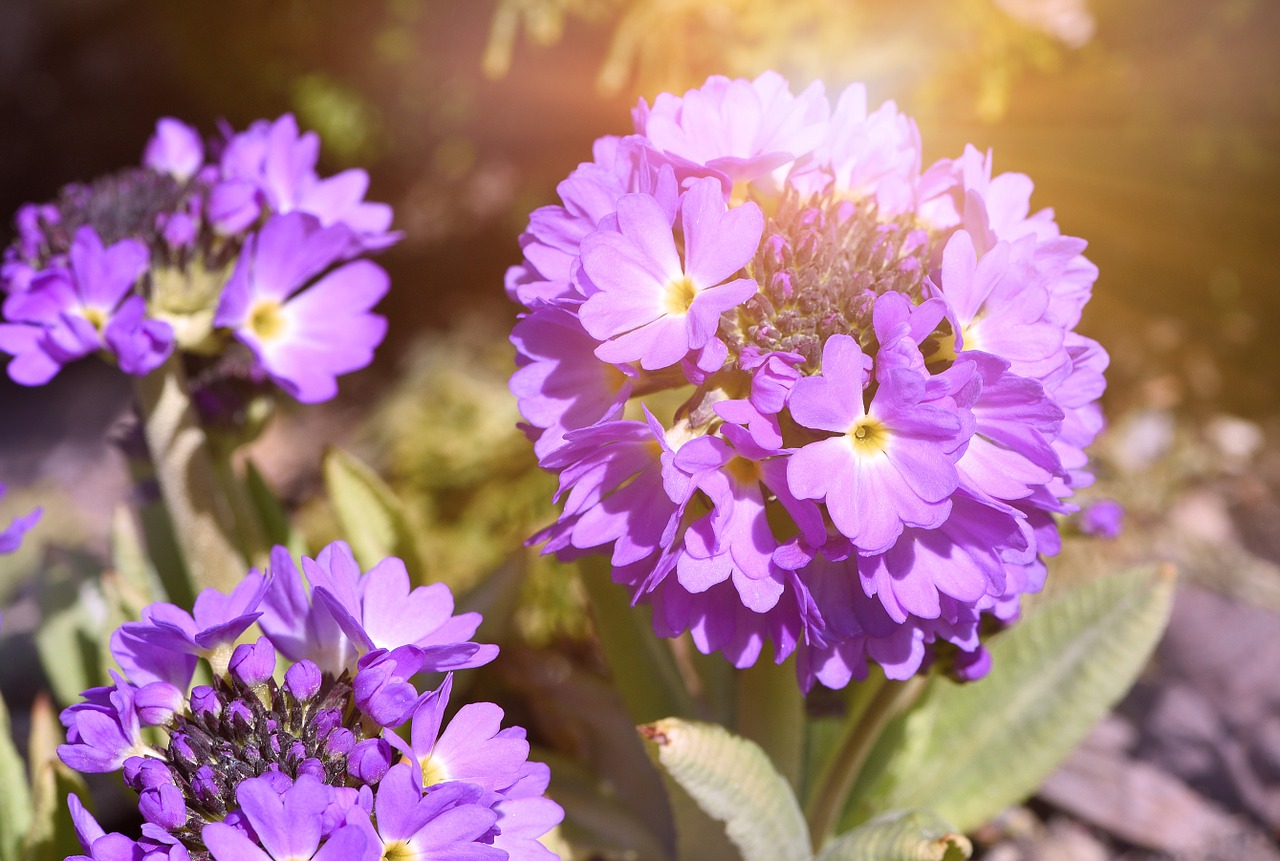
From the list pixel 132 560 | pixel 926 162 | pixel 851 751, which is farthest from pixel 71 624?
pixel 926 162

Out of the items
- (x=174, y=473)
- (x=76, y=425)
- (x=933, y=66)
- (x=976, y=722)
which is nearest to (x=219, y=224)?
(x=174, y=473)

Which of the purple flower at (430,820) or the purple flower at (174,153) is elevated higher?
the purple flower at (174,153)

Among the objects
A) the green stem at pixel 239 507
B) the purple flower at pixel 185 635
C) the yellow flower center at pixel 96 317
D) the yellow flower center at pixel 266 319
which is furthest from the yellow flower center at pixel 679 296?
the green stem at pixel 239 507

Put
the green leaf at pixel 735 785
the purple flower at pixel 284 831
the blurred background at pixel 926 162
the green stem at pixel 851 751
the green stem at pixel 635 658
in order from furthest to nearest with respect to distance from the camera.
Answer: the blurred background at pixel 926 162, the green stem at pixel 635 658, the green stem at pixel 851 751, the green leaf at pixel 735 785, the purple flower at pixel 284 831

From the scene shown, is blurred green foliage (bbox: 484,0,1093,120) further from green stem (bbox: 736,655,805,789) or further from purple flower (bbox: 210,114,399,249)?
green stem (bbox: 736,655,805,789)

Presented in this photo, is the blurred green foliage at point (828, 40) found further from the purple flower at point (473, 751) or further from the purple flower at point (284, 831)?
the purple flower at point (284, 831)

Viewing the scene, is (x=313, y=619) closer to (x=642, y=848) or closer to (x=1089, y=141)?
(x=642, y=848)

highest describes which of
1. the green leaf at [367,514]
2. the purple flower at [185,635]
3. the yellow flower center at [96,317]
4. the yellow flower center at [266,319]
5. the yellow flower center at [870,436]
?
the yellow flower center at [96,317]

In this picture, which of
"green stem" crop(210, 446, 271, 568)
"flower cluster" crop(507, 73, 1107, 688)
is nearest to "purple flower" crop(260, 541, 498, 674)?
"flower cluster" crop(507, 73, 1107, 688)
